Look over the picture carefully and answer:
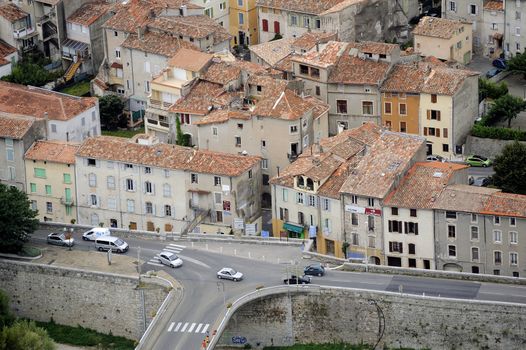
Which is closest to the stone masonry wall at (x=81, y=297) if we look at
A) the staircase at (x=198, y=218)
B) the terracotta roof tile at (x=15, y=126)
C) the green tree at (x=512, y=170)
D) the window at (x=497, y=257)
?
the staircase at (x=198, y=218)

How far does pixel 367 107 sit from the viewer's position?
18262 cm

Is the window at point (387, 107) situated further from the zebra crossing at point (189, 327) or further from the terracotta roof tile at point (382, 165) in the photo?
the zebra crossing at point (189, 327)

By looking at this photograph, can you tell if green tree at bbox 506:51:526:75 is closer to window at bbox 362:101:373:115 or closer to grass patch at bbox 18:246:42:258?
window at bbox 362:101:373:115

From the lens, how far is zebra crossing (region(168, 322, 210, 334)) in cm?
15162

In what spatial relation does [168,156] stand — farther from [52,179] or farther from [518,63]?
[518,63]

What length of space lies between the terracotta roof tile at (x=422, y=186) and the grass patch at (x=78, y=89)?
4644 centimetres

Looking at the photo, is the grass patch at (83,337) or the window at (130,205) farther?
the window at (130,205)

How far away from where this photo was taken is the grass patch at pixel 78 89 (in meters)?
197

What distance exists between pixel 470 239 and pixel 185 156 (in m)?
27.1

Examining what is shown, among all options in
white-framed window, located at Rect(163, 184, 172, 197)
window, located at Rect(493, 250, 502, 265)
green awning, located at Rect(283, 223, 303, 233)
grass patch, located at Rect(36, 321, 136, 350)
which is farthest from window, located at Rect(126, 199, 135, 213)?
window, located at Rect(493, 250, 502, 265)

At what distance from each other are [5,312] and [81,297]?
21.5ft

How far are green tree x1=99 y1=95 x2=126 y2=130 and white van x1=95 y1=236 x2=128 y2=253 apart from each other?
26.5m

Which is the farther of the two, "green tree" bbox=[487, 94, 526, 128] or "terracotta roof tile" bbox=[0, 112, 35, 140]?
"green tree" bbox=[487, 94, 526, 128]

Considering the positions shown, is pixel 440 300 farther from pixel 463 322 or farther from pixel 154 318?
pixel 154 318
